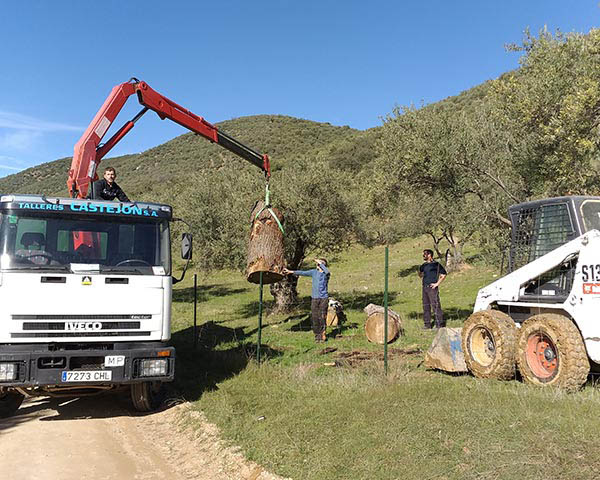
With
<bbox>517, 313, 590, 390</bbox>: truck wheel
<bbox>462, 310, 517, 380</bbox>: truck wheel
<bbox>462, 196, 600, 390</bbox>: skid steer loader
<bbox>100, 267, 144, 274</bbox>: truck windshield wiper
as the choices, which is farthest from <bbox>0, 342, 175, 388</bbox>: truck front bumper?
<bbox>517, 313, 590, 390</bbox>: truck wheel

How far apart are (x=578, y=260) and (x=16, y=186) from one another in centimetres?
8906

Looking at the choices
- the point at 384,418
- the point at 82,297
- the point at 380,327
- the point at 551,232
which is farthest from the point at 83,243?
the point at 380,327

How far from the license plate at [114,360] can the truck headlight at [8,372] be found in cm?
104

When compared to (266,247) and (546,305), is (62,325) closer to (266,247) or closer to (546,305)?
(266,247)

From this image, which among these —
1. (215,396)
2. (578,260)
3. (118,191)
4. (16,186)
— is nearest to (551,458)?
(578,260)

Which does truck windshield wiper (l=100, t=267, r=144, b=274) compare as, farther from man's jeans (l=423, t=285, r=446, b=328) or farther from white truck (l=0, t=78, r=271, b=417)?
man's jeans (l=423, t=285, r=446, b=328)

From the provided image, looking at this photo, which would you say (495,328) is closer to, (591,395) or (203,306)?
(591,395)

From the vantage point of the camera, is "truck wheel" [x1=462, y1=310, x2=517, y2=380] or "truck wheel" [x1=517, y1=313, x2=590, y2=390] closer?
"truck wheel" [x1=517, y1=313, x2=590, y2=390]

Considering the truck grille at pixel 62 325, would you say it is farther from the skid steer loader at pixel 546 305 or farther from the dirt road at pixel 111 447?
the skid steer loader at pixel 546 305

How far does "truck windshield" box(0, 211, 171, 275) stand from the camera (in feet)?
20.7

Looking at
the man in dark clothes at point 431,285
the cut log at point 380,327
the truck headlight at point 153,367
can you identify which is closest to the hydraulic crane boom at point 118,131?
the truck headlight at point 153,367

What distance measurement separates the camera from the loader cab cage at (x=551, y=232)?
6887 mm

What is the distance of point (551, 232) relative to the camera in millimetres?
7387

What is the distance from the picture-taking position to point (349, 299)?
65.8ft
